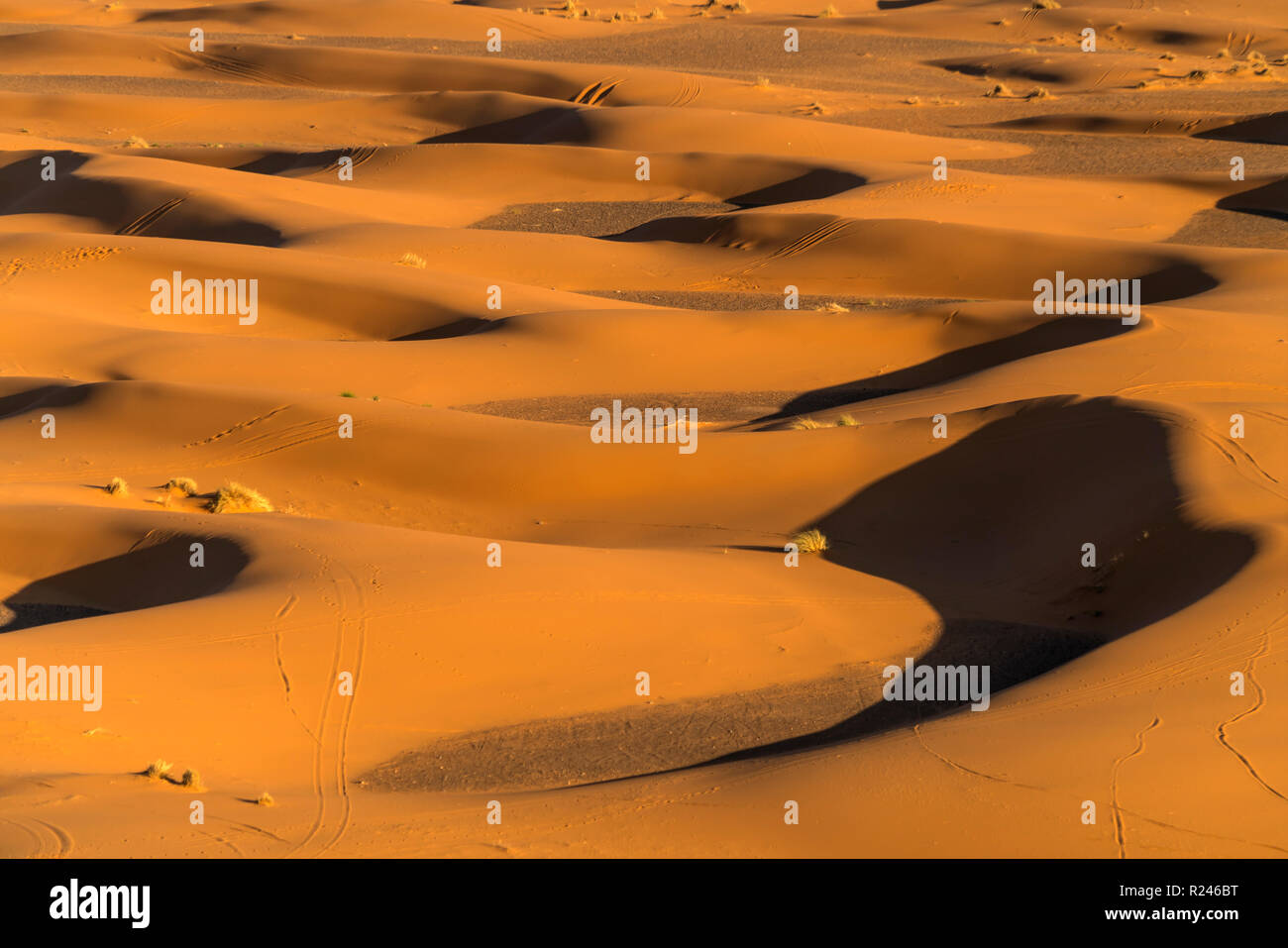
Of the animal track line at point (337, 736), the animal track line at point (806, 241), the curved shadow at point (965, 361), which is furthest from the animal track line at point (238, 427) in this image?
the animal track line at point (806, 241)

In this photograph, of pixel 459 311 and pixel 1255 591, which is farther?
pixel 459 311

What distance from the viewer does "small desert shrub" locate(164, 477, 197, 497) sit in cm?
1406

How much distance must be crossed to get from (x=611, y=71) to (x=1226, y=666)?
33.3 m

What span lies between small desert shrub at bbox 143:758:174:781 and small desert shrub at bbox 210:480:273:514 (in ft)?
19.2

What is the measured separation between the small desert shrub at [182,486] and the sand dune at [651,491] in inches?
8.2

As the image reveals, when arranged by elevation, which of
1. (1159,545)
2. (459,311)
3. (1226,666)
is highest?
(459,311)

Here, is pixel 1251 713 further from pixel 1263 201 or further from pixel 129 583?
pixel 1263 201

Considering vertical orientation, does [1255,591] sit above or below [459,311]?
below

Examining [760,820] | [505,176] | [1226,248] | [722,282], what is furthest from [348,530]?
[505,176]

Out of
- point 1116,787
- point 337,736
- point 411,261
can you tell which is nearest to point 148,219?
point 411,261

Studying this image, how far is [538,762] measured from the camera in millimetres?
8781

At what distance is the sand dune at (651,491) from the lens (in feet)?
24.8
